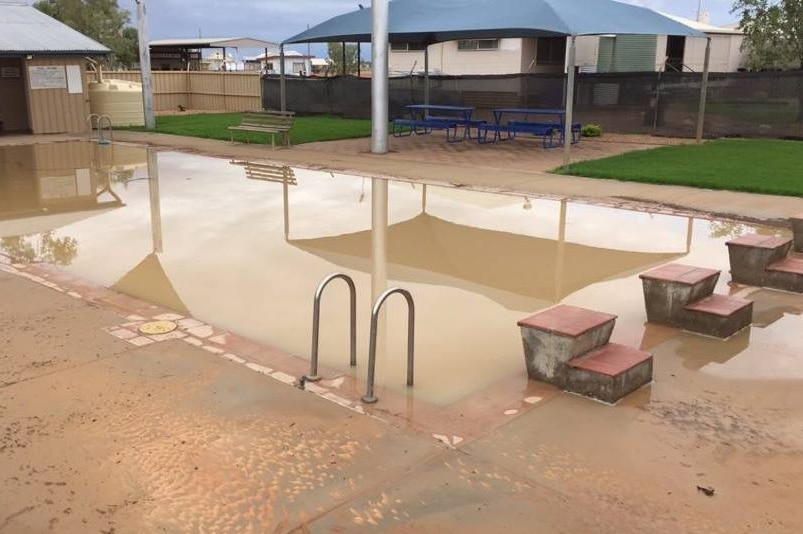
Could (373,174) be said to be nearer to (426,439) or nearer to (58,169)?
(58,169)

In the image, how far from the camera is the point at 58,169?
49.2ft

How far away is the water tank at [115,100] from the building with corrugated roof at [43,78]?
1.24 m

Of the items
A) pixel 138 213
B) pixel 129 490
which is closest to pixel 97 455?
pixel 129 490

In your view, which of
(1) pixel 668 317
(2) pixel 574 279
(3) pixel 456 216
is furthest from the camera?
(3) pixel 456 216

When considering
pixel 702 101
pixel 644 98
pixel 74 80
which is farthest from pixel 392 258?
pixel 74 80

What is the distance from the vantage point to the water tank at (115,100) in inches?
947

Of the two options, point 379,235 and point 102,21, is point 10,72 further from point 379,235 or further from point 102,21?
point 102,21

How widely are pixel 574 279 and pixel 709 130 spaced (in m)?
14.8

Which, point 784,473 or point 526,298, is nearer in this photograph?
point 784,473

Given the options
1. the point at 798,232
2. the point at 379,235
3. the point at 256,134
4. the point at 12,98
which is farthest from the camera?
the point at 12,98

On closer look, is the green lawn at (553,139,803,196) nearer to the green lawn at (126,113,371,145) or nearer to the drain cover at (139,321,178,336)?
the green lawn at (126,113,371,145)

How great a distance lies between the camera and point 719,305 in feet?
19.7

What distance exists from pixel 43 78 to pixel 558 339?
20.8 metres

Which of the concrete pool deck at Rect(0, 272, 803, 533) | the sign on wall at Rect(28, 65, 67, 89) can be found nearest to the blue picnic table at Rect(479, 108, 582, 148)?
the sign on wall at Rect(28, 65, 67, 89)
